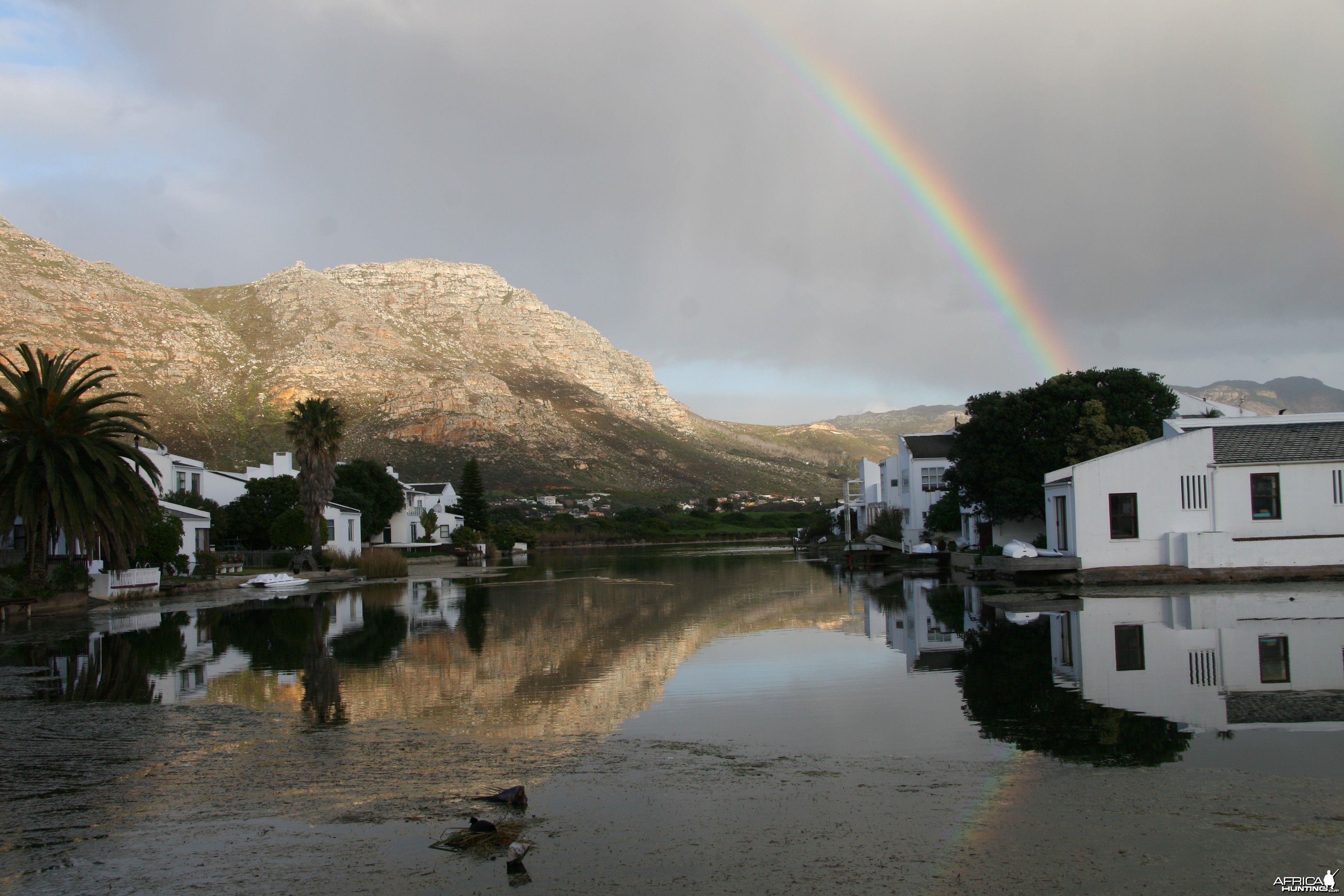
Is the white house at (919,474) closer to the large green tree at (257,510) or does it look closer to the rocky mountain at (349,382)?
the large green tree at (257,510)

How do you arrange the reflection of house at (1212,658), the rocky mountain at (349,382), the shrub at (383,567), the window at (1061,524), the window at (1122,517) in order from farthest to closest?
the rocky mountain at (349,382) < the shrub at (383,567) < the window at (1061,524) < the window at (1122,517) < the reflection of house at (1212,658)

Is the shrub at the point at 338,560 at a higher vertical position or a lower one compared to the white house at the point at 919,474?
lower

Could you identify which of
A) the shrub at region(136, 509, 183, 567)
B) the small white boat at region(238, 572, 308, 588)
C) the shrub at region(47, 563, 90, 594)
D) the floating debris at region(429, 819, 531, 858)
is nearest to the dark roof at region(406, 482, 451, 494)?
the small white boat at region(238, 572, 308, 588)

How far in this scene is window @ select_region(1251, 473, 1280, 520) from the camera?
99.1 feet

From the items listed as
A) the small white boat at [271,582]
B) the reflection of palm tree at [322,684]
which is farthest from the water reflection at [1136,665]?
the small white boat at [271,582]

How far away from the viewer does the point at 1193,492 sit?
30.9 m

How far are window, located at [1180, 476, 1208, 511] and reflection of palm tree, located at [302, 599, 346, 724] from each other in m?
25.2

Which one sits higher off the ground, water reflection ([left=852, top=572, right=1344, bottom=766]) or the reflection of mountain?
water reflection ([left=852, top=572, right=1344, bottom=766])

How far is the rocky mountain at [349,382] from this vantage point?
10675cm

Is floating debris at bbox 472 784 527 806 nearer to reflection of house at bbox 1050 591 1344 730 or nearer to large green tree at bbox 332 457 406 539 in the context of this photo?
reflection of house at bbox 1050 591 1344 730

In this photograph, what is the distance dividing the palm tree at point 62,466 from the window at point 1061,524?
31.3 m

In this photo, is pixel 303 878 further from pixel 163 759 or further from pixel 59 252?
pixel 59 252

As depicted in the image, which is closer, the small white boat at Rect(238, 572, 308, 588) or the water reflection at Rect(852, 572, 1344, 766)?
the water reflection at Rect(852, 572, 1344, 766)

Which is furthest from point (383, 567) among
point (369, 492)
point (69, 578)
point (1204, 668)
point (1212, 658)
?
point (1204, 668)
